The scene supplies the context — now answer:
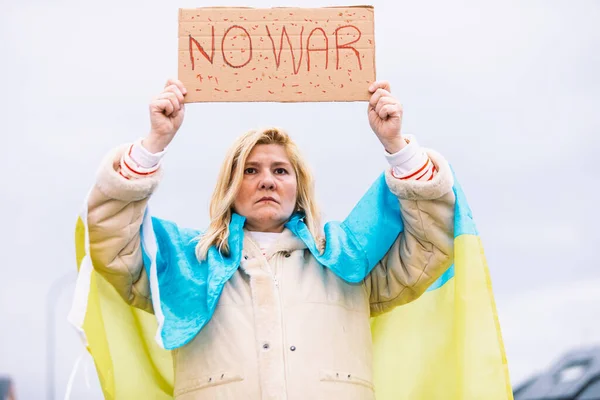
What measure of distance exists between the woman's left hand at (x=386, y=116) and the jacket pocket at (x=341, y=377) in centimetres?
91

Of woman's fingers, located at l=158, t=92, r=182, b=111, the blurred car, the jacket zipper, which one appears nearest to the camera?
the jacket zipper

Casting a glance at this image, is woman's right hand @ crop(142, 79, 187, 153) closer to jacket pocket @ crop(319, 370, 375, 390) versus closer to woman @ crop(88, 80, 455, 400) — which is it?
woman @ crop(88, 80, 455, 400)

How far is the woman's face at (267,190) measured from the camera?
15.2ft

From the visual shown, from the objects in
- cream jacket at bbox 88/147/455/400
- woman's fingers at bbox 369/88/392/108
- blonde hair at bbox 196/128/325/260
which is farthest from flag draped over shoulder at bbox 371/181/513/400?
blonde hair at bbox 196/128/325/260

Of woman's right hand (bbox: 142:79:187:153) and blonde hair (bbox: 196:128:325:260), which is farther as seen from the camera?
blonde hair (bbox: 196:128:325:260)

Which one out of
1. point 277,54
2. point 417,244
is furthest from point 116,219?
point 417,244

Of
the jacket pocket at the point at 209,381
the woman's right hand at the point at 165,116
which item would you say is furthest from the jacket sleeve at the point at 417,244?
the woman's right hand at the point at 165,116

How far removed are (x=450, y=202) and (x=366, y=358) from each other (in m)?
0.73

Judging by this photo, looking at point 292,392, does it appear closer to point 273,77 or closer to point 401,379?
point 401,379

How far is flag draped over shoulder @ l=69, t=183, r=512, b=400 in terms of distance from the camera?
4324 millimetres

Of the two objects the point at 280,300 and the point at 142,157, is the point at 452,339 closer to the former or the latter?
the point at 280,300

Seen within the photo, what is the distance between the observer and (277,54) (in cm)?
452

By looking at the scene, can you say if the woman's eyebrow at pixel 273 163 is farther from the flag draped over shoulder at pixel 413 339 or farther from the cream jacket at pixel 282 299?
the flag draped over shoulder at pixel 413 339

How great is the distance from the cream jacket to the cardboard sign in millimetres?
419
